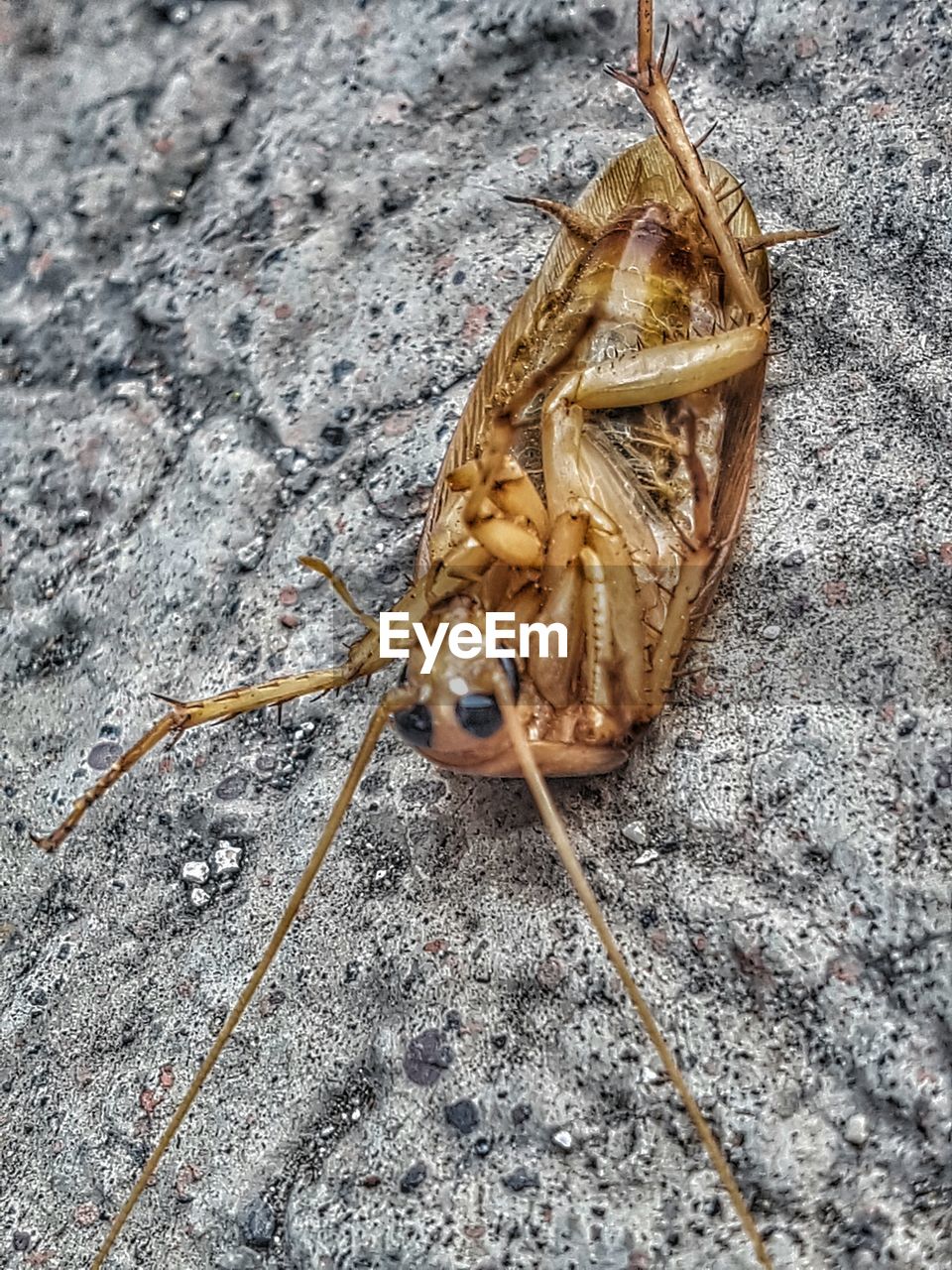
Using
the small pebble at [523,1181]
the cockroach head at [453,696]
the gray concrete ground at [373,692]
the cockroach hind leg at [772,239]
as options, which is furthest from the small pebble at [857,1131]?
the cockroach hind leg at [772,239]

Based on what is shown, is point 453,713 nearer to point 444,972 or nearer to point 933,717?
point 444,972

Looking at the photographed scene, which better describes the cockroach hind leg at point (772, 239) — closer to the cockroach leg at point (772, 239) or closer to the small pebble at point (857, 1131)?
the cockroach leg at point (772, 239)

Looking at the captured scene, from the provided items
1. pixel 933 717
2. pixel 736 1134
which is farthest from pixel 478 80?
pixel 736 1134

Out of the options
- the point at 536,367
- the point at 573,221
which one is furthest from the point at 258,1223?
the point at 573,221

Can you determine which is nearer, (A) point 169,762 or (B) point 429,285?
(A) point 169,762

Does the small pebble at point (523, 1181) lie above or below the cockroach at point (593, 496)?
below
